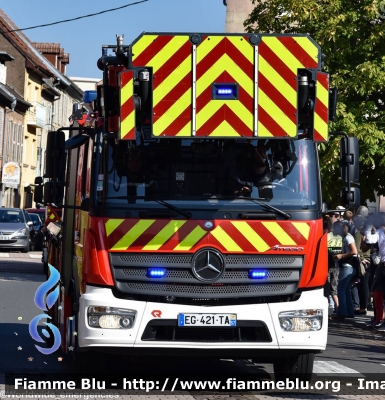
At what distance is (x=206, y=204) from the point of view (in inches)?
365

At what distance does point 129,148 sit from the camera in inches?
371

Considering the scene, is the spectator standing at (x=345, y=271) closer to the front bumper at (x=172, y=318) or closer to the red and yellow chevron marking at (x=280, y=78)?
the front bumper at (x=172, y=318)

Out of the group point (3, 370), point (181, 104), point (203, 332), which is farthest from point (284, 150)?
point (3, 370)

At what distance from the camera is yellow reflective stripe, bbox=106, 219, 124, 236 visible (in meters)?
9.19

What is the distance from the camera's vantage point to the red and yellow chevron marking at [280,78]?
29.7 ft

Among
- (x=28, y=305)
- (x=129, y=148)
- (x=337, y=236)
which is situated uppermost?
(x=129, y=148)

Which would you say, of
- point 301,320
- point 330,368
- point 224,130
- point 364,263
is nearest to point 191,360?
point 330,368

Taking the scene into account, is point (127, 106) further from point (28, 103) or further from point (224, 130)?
point (28, 103)

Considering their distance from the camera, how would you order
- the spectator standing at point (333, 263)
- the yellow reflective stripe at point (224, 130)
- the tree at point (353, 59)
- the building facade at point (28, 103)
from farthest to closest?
1. the building facade at point (28, 103)
2. the tree at point (353, 59)
3. the spectator standing at point (333, 263)
4. the yellow reflective stripe at point (224, 130)

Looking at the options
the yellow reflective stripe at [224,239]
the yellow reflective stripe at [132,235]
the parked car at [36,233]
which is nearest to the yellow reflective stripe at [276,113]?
the yellow reflective stripe at [224,239]

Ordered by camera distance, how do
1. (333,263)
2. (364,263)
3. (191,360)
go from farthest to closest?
(364,263), (333,263), (191,360)

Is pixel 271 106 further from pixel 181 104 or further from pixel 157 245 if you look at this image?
pixel 157 245

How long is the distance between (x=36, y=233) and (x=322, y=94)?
32.3m

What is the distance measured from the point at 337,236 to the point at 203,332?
29.1 ft
